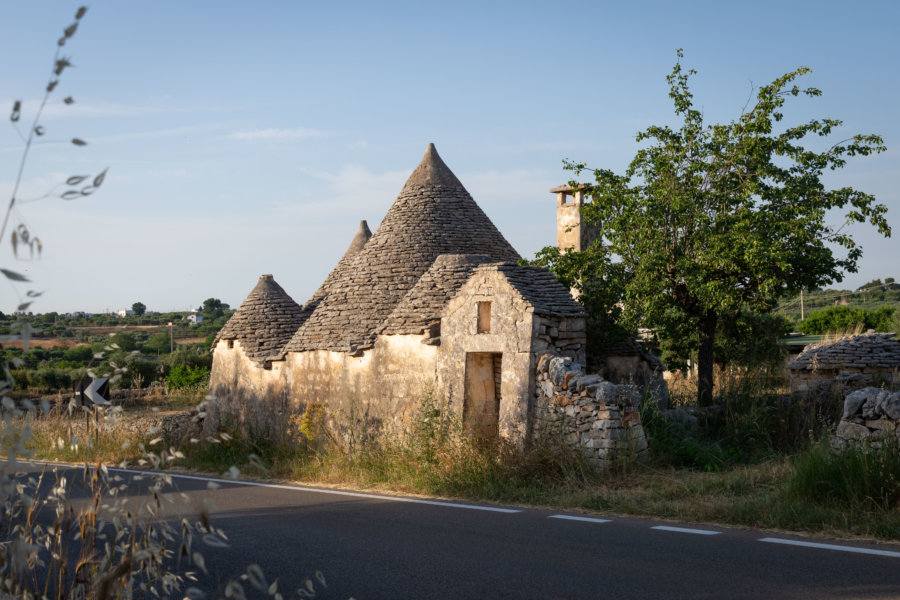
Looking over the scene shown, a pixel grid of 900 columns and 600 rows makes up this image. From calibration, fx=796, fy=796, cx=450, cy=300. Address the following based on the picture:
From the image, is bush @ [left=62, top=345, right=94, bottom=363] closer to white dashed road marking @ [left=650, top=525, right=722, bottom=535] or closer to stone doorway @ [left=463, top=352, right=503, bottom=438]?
stone doorway @ [left=463, top=352, right=503, bottom=438]

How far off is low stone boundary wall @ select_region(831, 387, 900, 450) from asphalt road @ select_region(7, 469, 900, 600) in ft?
9.33

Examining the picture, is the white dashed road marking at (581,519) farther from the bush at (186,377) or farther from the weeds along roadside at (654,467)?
the bush at (186,377)

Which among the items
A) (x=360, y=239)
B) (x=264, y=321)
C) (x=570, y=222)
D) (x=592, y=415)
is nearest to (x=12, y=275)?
(x=592, y=415)

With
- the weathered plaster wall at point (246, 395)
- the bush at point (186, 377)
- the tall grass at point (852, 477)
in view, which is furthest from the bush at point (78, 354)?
the tall grass at point (852, 477)

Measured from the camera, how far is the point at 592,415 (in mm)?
10547

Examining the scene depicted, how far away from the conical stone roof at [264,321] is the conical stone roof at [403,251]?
1492 millimetres

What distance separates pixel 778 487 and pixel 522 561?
3.91 meters

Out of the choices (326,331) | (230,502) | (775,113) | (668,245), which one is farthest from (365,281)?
(775,113)

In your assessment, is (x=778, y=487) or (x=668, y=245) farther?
(x=668, y=245)

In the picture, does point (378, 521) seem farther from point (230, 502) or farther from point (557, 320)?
point (557, 320)

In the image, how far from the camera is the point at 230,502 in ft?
32.6

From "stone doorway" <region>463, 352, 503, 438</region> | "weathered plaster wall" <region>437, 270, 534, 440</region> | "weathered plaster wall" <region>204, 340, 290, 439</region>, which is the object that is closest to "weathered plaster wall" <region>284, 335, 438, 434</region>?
"weathered plaster wall" <region>437, 270, 534, 440</region>

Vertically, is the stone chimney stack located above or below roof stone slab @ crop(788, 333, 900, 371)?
above

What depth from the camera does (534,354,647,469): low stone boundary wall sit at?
33.8 ft
